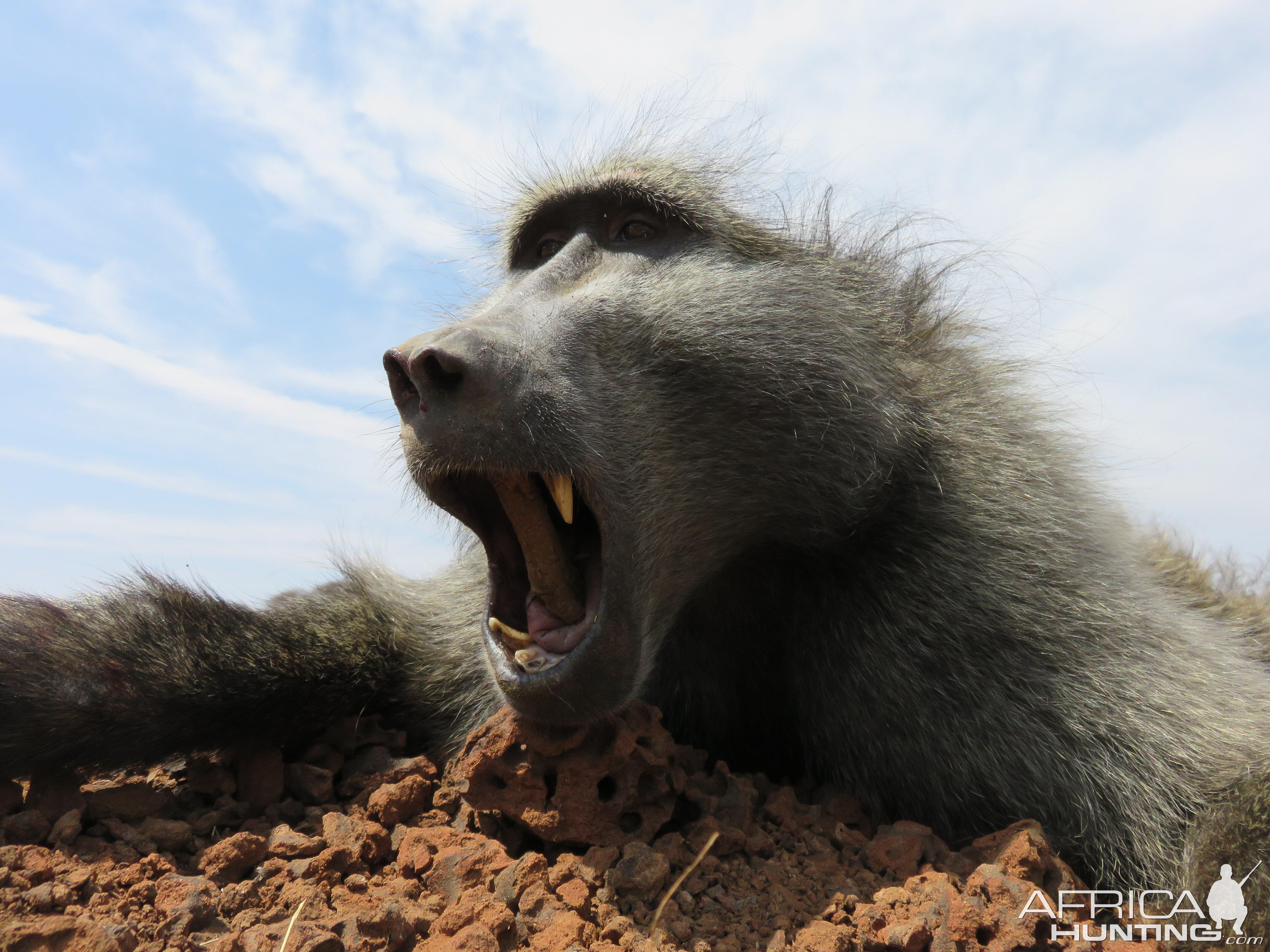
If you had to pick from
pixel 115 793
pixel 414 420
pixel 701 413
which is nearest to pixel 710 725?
pixel 701 413

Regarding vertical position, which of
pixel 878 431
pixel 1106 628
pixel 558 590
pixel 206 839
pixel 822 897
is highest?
pixel 878 431

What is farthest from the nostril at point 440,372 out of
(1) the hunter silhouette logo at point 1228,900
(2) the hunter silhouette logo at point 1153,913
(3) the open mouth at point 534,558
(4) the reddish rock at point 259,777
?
(1) the hunter silhouette logo at point 1228,900

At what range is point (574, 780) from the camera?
2.22 m

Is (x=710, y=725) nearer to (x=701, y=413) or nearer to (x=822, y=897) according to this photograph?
(x=822, y=897)

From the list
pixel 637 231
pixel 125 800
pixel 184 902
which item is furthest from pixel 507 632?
pixel 637 231

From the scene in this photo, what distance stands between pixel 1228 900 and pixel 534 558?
5.83ft

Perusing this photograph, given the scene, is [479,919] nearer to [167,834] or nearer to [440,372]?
[167,834]

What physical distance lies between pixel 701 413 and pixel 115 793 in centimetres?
175

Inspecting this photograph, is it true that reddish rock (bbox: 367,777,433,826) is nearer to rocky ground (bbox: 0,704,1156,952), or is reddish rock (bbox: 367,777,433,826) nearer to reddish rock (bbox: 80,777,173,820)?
rocky ground (bbox: 0,704,1156,952)

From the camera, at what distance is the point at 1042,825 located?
2412 millimetres

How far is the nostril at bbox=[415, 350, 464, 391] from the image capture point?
191 cm

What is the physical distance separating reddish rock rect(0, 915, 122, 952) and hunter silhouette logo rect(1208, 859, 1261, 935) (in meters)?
2.31

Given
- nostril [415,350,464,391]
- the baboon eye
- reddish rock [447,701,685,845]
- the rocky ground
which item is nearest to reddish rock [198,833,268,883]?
the rocky ground

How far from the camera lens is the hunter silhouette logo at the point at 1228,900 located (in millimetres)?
2059
